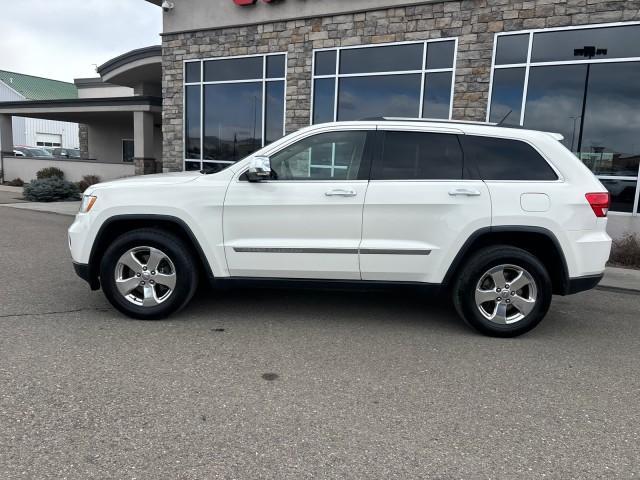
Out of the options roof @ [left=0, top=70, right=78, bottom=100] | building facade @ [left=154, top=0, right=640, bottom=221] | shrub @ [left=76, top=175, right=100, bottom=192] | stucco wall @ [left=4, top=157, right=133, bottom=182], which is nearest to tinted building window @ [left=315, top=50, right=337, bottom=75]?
building facade @ [left=154, top=0, right=640, bottom=221]

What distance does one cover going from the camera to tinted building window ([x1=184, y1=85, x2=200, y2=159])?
1384cm

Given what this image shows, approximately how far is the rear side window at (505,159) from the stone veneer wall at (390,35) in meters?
6.05

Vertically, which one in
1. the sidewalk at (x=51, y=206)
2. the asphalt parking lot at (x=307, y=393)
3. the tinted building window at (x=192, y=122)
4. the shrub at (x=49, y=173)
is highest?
the tinted building window at (x=192, y=122)

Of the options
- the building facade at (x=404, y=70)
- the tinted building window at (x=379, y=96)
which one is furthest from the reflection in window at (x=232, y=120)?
the tinted building window at (x=379, y=96)

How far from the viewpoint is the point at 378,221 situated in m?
4.52

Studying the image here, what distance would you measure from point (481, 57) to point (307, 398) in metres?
8.89

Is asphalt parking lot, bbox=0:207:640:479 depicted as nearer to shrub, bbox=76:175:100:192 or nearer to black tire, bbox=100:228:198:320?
black tire, bbox=100:228:198:320

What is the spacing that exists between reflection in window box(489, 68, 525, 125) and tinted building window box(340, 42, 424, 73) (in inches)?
66.9

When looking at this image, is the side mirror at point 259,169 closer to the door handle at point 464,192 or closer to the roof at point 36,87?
the door handle at point 464,192

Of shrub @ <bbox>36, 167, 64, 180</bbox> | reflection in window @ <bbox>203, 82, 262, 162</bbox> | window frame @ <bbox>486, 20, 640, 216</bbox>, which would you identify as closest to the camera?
window frame @ <bbox>486, 20, 640, 216</bbox>

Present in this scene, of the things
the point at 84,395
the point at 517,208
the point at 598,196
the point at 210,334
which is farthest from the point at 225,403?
the point at 598,196

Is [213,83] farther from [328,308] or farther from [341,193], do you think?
[341,193]

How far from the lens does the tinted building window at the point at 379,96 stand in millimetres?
11008

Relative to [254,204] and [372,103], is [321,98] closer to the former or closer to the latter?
[372,103]
